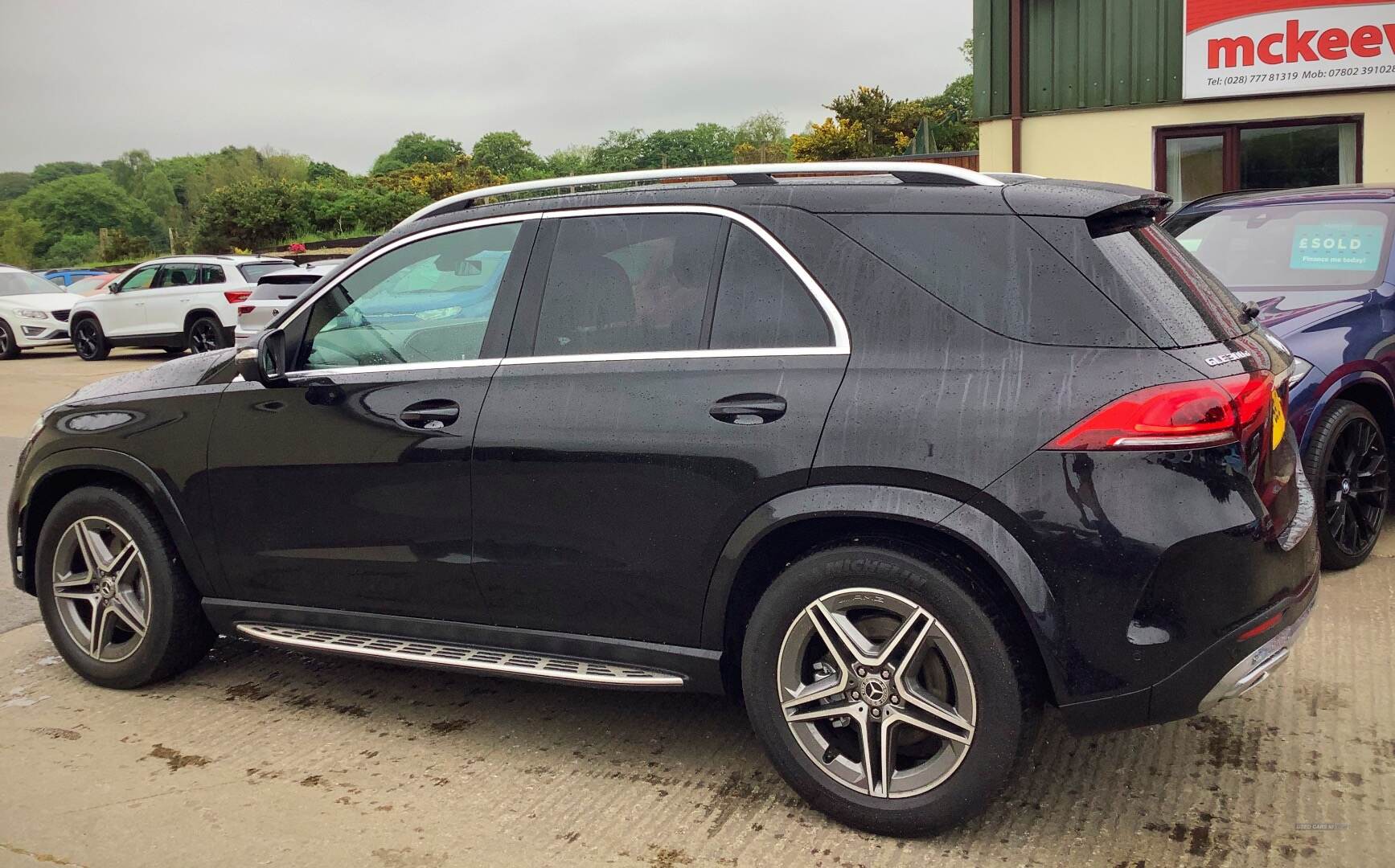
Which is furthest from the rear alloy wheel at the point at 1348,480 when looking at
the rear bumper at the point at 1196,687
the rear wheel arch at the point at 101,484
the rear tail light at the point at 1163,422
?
the rear wheel arch at the point at 101,484

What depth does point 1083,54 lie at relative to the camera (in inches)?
590

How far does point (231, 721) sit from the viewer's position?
436cm

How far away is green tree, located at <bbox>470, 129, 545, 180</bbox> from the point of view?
102169 mm

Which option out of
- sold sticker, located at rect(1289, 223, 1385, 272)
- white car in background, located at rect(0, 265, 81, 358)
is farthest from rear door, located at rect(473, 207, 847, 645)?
white car in background, located at rect(0, 265, 81, 358)

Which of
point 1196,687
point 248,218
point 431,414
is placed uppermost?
point 248,218

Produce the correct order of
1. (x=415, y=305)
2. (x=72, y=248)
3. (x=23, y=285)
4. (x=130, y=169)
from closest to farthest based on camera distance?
(x=415, y=305) → (x=23, y=285) → (x=72, y=248) → (x=130, y=169)

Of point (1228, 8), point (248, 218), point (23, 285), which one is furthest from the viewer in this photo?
point (248, 218)

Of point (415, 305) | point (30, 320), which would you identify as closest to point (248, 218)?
point (30, 320)

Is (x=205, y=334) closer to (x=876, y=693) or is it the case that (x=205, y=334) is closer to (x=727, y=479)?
(x=727, y=479)

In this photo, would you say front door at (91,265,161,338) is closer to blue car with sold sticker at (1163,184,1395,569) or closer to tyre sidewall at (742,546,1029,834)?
blue car with sold sticker at (1163,184,1395,569)

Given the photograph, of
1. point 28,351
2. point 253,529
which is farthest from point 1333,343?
point 28,351

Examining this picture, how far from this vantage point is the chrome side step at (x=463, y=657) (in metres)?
3.63

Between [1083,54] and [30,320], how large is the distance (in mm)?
18163

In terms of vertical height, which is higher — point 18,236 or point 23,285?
point 18,236
